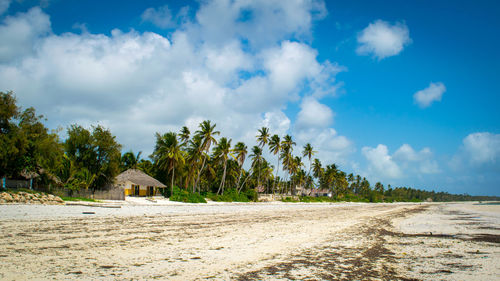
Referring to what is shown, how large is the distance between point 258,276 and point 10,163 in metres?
28.4

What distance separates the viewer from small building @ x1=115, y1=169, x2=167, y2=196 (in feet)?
127

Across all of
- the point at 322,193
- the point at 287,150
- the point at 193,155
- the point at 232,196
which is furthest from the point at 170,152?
the point at 322,193

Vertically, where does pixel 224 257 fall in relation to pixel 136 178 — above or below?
below

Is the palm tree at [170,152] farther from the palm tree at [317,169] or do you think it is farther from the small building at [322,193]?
the small building at [322,193]

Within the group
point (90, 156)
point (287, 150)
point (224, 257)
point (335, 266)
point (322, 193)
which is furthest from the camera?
point (322, 193)

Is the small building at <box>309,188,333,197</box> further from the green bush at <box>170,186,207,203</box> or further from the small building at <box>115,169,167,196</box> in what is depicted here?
the green bush at <box>170,186,207,203</box>

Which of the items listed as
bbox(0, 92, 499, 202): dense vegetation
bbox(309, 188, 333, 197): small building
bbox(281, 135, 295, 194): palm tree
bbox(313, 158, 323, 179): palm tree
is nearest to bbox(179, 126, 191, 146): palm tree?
bbox(0, 92, 499, 202): dense vegetation

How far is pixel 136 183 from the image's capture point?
127ft

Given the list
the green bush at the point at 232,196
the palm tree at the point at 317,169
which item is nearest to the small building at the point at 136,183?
the green bush at the point at 232,196

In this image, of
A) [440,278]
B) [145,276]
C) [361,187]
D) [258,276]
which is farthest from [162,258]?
[361,187]

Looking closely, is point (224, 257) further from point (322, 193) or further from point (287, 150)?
point (322, 193)

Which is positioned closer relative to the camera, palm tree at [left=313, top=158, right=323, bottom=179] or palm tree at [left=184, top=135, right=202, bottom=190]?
palm tree at [left=184, top=135, right=202, bottom=190]

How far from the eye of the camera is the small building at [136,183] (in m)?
38.7

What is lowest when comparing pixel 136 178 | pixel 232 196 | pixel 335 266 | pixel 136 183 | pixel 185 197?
pixel 232 196
